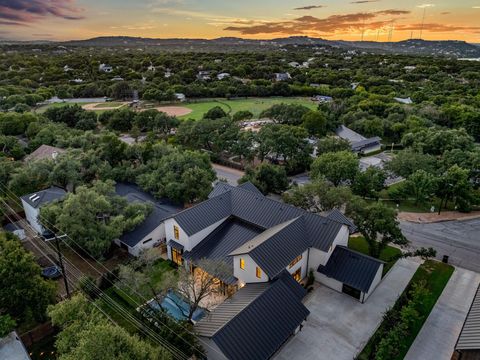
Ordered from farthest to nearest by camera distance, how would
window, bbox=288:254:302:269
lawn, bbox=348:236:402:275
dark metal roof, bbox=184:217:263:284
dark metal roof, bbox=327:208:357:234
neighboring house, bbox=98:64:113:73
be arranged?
neighboring house, bbox=98:64:113:73, dark metal roof, bbox=327:208:357:234, lawn, bbox=348:236:402:275, dark metal roof, bbox=184:217:263:284, window, bbox=288:254:302:269

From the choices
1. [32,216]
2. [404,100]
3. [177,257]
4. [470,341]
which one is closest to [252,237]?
[177,257]

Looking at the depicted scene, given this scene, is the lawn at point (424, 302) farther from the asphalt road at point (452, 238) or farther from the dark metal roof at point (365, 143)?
the dark metal roof at point (365, 143)

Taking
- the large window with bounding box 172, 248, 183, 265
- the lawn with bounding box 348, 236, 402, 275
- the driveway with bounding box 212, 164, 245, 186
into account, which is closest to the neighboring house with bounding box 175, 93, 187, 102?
the driveway with bounding box 212, 164, 245, 186

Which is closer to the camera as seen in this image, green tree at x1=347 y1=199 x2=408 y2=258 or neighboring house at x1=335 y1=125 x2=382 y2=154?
green tree at x1=347 y1=199 x2=408 y2=258

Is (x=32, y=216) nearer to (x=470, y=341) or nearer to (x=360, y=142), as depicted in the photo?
(x=470, y=341)

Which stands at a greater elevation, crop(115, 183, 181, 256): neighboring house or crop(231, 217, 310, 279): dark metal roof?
→ crop(231, 217, 310, 279): dark metal roof

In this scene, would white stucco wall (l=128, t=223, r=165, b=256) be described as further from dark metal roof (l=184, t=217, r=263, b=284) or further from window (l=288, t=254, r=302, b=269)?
window (l=288, t=254, r=302, b=269)

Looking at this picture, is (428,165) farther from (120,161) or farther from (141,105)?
(141,105)
